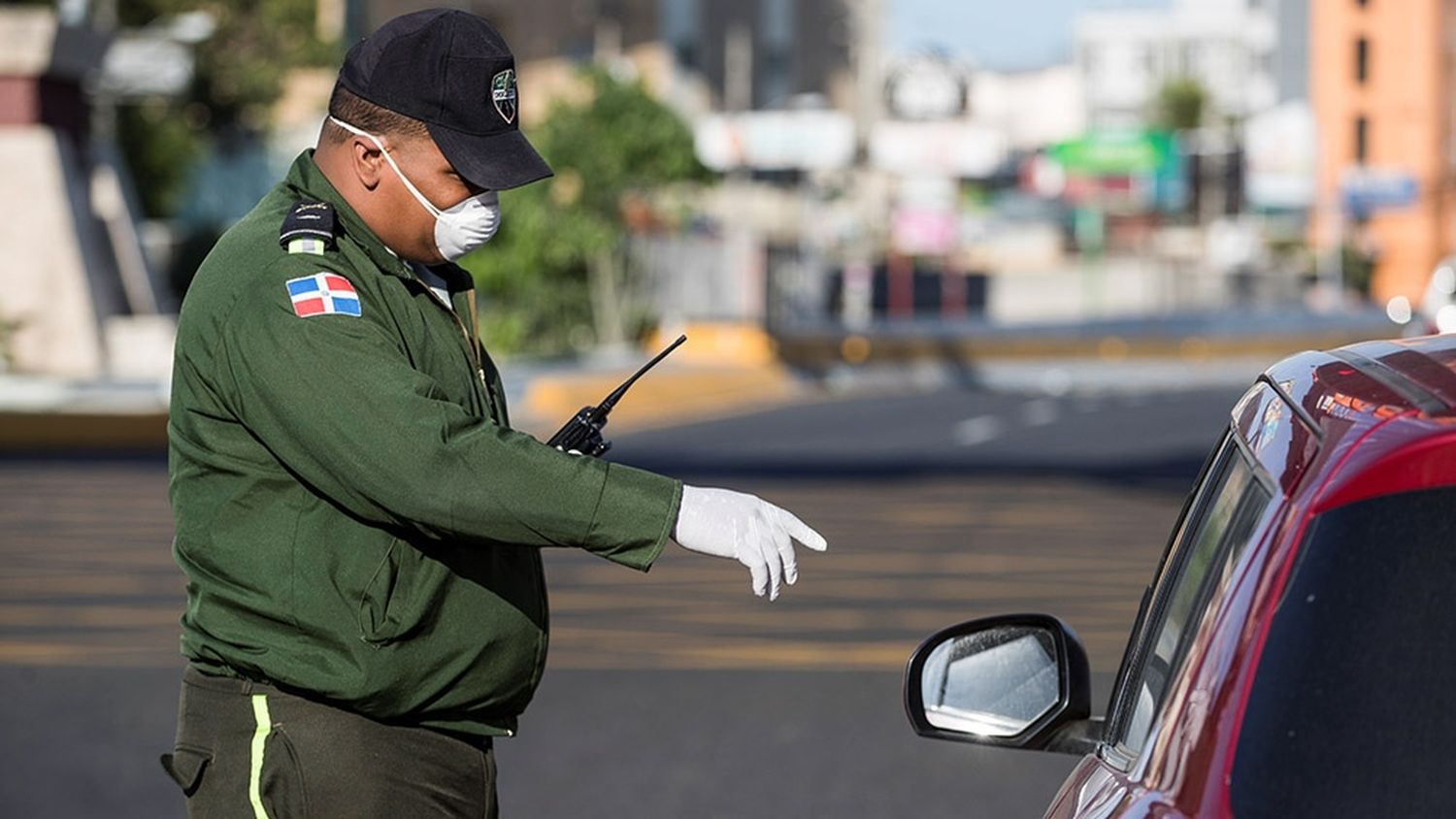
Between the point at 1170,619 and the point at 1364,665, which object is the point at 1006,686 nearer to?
the point at 1170,619

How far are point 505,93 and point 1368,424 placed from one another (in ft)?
4.81

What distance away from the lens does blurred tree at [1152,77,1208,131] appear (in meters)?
112

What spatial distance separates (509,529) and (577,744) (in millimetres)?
5512

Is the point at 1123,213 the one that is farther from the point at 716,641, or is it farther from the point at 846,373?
the point at 716,641

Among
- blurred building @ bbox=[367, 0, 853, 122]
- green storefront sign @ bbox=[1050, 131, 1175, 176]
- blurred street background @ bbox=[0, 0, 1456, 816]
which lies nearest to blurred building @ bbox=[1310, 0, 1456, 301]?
blurred street background @ bbox=[0, 0, 1456, 816]

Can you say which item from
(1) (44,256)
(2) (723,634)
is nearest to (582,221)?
(1) (44,256)

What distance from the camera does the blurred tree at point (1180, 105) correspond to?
11212 centimetres

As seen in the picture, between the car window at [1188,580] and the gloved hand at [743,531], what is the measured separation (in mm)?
408

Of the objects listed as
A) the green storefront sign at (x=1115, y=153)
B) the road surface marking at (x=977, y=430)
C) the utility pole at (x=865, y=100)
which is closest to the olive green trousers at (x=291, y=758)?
the road surface marking at (x=977, y=430)

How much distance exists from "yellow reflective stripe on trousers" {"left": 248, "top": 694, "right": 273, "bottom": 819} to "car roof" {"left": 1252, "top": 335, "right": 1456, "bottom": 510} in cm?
133

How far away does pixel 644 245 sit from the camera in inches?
1486

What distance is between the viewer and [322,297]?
3170 millimetres

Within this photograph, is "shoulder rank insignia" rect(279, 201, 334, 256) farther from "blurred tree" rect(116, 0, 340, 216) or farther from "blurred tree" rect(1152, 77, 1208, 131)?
"blurred tree" rect(1152, 77, 1208, 131)

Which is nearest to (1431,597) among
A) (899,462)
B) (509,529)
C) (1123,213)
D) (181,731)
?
(509,529)
